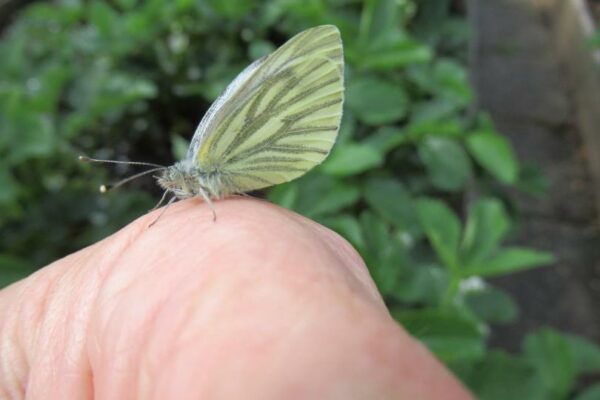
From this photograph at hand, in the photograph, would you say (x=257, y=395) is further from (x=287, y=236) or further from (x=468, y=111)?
(x=468, y=111)

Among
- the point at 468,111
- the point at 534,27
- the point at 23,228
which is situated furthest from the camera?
the point at 534,27

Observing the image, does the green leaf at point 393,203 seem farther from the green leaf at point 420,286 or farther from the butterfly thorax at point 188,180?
the butterfly thorax at point 188,180

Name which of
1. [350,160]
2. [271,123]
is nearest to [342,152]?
[350,160]

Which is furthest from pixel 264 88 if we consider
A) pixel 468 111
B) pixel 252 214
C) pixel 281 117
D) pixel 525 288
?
pixel 525 288

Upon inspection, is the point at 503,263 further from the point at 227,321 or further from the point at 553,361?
the point at 227,321

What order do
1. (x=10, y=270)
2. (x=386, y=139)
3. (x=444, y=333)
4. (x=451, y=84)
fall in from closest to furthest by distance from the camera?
(x=444, y=333) < (x=10, y=270) < (x=386, y=139) < (x=451, y=84)

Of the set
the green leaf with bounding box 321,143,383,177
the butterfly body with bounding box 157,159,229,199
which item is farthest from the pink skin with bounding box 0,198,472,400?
the green leaf with bounding box 321,143,383,177

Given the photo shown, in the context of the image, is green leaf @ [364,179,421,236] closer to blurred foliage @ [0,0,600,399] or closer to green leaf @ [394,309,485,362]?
blurred foliage @ [0,0,600,399]
